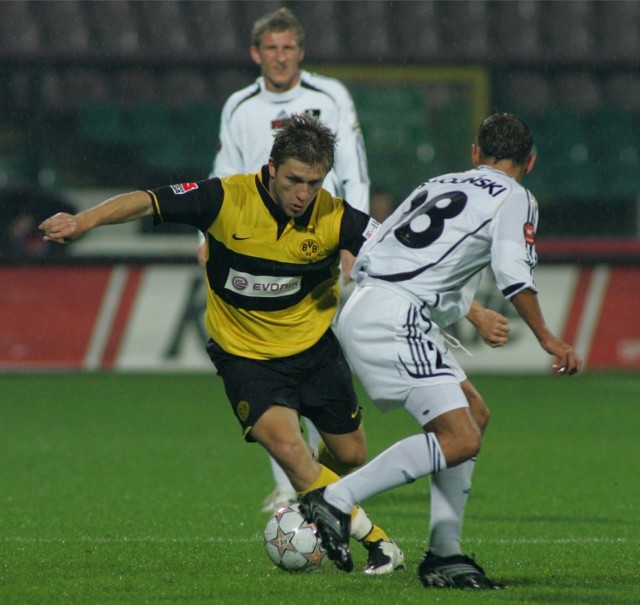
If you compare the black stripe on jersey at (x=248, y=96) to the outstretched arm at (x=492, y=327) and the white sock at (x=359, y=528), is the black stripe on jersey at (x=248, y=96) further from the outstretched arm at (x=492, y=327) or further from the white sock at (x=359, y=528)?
the white sock at (x=359, y=528)

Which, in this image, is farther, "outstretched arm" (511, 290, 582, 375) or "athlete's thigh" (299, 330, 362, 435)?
"athlete's thigh" (299, 330, 362, 435)

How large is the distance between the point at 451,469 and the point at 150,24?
525 inches

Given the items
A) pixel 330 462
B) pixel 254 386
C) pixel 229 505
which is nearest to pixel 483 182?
pixel 254 386

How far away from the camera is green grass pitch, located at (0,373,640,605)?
16.9 feet

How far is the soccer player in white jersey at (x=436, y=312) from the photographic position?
5.09 m

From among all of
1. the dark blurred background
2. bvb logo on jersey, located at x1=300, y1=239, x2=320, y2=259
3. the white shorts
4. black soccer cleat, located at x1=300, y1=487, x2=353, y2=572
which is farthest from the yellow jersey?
the dark blurred background

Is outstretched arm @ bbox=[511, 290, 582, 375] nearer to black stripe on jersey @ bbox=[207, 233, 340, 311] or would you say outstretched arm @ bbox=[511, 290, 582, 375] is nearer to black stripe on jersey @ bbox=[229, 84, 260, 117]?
black stripe on jersey @ bbox=[207, 233, 340, 311]

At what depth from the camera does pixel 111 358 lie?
14961 millimetres

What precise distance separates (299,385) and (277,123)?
201 centimetres

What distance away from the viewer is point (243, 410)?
5688mm

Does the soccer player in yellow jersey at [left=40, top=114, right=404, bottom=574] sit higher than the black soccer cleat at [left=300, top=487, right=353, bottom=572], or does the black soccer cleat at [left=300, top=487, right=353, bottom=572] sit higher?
the soccer player in yellow jersey at [left=40, top=114, right=404, bottom=574]

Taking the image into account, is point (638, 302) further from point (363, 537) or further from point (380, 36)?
point (363, 537)

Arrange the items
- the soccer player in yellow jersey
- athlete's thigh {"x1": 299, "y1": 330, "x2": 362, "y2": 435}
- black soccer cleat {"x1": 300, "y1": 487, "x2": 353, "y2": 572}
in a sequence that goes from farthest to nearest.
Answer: athlete's thigh {"x1": 299, "y1": 330, "x2": 362, "y2": 435}, the soccer player in yellow jersey, black soccer cleat {"x1": 300, "y1": 487, "x2": 353, "y2": 572}

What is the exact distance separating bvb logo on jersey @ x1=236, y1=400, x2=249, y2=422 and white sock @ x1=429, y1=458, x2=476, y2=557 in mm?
814
